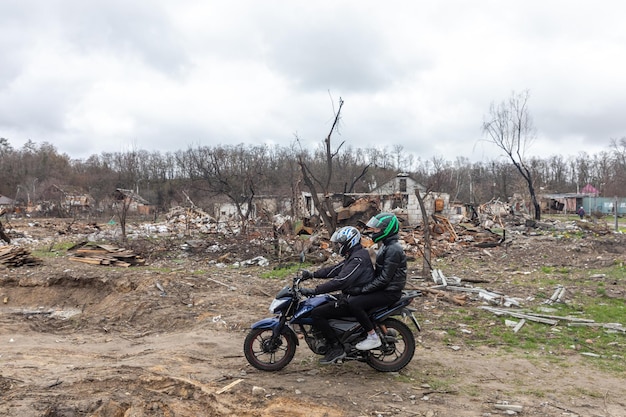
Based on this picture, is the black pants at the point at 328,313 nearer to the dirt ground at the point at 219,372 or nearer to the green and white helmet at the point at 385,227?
the dirt ground at the point at 219,372

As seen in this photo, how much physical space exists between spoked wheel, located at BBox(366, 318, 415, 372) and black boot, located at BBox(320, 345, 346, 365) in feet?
1.16

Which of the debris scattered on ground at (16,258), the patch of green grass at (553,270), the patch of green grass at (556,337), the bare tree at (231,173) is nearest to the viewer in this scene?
the patch of green grass at (556,337)

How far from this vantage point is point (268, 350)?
554cm

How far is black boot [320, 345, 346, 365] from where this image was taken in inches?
209

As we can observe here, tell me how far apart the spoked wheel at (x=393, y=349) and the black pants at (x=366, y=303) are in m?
0.27

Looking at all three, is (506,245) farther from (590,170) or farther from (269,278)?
(590,170)

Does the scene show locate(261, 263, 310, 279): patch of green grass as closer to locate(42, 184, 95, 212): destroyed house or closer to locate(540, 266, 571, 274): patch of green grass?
locate(540, 266, 571, 274): patch of green grass

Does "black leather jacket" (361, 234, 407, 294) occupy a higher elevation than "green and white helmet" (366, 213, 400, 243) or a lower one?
lower

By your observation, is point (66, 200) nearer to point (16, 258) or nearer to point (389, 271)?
point (16, 258)

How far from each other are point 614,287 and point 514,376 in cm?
746

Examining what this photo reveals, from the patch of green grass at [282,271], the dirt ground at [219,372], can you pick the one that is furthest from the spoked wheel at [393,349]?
the patch of green grass at [282,271]

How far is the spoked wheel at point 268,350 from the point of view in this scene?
218 inches

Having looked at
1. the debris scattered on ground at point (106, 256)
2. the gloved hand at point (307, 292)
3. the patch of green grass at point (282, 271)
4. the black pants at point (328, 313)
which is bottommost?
the patch of green grass at point (282, 271)

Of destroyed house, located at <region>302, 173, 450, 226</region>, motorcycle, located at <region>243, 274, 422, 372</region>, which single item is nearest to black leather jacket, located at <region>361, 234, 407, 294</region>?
motorcycle, located at <region>243, 274, 422, 372</region>
